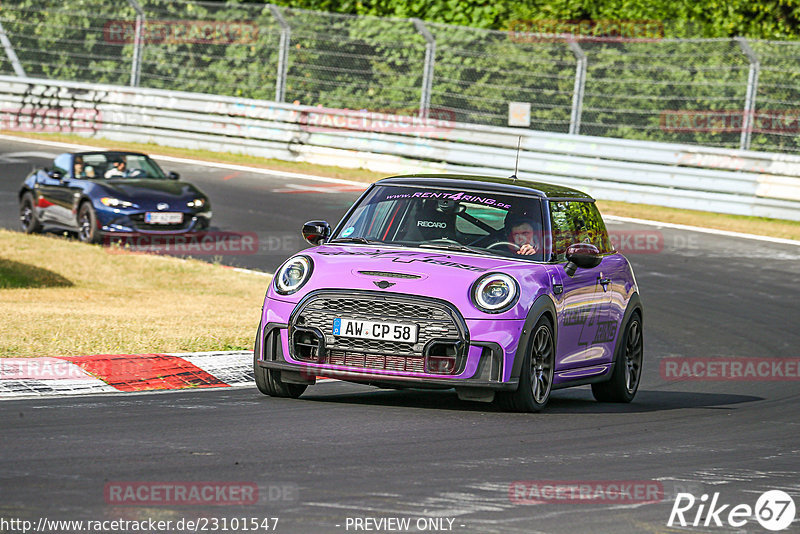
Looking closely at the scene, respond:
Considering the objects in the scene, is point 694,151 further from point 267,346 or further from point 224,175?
point 267,346

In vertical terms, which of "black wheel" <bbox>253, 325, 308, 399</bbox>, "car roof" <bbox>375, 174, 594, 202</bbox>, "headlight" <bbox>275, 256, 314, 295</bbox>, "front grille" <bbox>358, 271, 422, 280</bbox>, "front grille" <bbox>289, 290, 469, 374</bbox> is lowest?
"black wheel" <bbox>253, 325, 308, 399</bbox>

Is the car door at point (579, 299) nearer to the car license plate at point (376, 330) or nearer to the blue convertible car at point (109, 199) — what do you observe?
the car license plate at point (376, 330)

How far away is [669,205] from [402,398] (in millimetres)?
15490

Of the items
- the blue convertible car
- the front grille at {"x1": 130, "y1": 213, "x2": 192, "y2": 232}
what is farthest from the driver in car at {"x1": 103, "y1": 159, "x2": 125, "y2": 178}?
the front grille at {"x1": 130, "y1": 213, "x2": 192, "y2": 232}

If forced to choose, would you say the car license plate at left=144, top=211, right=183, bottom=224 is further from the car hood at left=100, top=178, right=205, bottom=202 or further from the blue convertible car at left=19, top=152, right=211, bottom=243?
the car hood at left=100, top=178, right=205, bottom=202

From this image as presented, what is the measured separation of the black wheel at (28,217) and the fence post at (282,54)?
859 cm

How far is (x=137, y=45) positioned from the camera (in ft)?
97.8

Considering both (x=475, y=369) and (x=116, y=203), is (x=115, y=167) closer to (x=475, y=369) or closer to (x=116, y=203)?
(x=116, y=203)

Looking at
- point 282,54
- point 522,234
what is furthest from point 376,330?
point 282,54

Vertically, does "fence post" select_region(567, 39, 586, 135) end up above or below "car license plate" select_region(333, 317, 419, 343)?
above

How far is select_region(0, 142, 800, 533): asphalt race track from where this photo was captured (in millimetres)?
5746

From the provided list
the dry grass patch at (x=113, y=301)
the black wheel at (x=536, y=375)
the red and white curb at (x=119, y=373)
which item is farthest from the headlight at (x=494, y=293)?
the dry grass patch at (x=113, y=301)

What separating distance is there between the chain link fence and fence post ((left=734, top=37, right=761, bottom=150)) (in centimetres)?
3

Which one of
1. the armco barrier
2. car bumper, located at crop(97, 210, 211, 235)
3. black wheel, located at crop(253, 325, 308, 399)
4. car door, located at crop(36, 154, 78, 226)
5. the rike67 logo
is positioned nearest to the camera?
the rike67 logo
